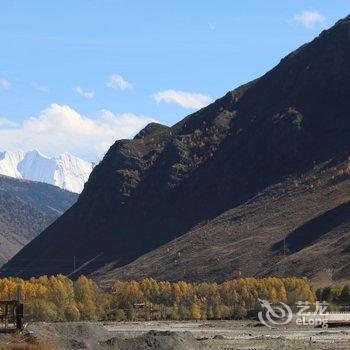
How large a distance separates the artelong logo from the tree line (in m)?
14.6

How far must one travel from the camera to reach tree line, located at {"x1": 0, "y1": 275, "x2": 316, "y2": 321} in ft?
505

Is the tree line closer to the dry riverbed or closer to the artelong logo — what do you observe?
the artelong logo

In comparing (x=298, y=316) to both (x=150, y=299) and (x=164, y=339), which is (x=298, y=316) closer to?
(x=164, y=339)

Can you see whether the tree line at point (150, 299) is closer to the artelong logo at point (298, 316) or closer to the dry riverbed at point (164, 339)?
the artelong logo at point (298, 316)

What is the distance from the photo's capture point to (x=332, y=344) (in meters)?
78.2

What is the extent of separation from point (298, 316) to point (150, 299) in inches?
2910

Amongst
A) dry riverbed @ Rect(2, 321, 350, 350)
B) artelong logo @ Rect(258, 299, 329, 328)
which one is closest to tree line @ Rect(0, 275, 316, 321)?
artelong logo @ Rect(258, 299, 329, 328)

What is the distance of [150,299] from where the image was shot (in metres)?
188

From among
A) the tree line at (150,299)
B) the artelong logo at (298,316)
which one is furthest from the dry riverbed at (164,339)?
the tree line at (150,299)

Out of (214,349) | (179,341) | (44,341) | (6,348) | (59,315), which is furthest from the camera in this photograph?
(59,315)

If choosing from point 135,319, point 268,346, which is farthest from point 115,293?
point 268,346

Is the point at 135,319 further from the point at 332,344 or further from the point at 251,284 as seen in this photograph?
the point at 332,344

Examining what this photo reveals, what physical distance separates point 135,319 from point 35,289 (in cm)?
2890

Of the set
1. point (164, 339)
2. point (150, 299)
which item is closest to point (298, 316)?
point (164, 339)
